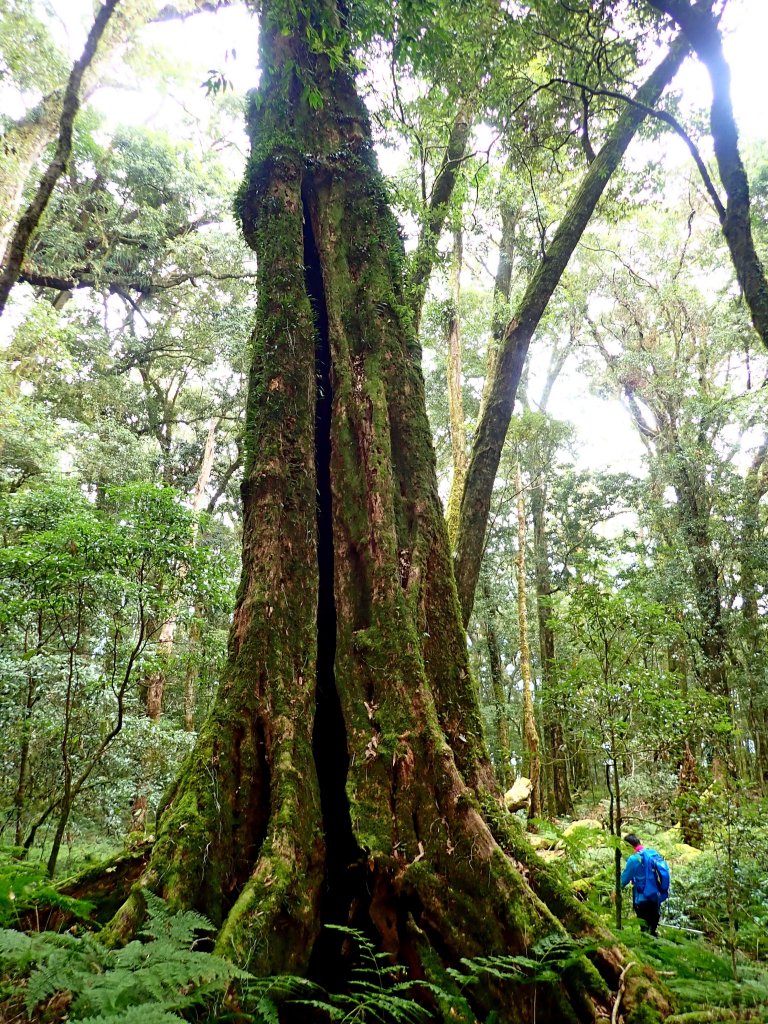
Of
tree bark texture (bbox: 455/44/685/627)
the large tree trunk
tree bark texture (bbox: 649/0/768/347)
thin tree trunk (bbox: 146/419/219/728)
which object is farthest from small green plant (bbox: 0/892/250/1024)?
the large tree trunk

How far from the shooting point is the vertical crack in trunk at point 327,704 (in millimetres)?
2900

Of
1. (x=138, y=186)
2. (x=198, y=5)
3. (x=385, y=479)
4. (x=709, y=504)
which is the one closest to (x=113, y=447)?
(x=138, y=186)

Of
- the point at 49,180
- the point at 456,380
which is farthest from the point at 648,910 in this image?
the point at 49,180

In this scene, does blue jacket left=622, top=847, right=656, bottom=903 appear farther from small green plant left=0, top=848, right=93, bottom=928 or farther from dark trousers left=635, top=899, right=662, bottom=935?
small green plant left=0, top=848, right=93, bottom=928

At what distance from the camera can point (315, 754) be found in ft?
11.5

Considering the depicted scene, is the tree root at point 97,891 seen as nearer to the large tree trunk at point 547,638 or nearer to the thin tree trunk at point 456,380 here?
the thin tree trunk at point 456,380

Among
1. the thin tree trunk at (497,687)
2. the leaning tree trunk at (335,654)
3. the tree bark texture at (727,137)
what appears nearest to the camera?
the leaning tree trunk at (335,654)

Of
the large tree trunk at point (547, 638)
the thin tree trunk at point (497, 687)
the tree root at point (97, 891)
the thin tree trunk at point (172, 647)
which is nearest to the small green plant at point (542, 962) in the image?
the tree root at point (97, 891)

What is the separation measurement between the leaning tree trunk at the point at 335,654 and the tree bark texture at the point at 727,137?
292 centimetres

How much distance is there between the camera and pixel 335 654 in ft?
11.7

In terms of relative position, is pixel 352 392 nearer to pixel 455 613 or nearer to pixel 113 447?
pixel 455 613

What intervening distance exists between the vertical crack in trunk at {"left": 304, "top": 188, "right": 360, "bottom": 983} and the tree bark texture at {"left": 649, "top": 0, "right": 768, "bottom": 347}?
3.62 m

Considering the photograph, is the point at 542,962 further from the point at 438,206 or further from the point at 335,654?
the point at 438,206

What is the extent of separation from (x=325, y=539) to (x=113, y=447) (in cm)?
1345
